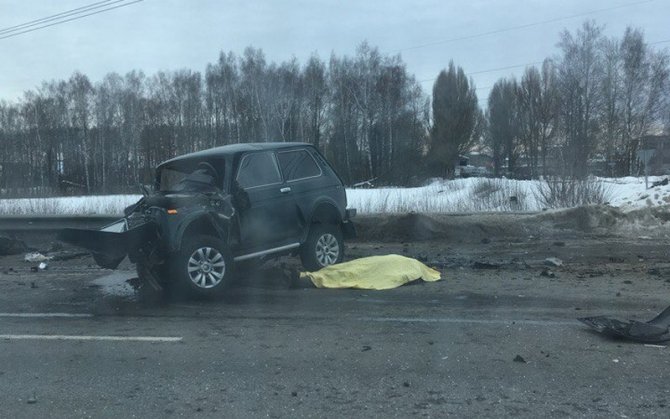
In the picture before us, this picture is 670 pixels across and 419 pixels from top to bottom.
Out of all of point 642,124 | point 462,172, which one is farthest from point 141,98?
point 642,124

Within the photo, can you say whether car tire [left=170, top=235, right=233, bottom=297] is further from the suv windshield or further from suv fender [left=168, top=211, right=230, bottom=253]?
the suv windshield

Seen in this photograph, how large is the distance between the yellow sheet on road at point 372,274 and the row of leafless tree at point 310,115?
110ft

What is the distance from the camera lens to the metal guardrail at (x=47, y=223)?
14.4 m

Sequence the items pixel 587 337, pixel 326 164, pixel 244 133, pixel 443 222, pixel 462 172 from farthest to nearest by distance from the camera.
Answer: pixel 462 172, pixel 244 133, pixel 443 222, pixel 326 164, pixel 587 337

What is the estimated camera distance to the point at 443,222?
14.4m

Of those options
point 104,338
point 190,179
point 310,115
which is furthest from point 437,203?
point 310,115

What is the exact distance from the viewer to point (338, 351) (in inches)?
226

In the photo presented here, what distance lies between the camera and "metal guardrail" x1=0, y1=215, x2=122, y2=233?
14.4 metres

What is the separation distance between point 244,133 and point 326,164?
34319 mm

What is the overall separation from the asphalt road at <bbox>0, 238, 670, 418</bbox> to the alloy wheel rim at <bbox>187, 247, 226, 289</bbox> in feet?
0.98

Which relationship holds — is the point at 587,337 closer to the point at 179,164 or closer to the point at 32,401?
the point at 32,401

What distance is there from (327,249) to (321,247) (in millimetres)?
142

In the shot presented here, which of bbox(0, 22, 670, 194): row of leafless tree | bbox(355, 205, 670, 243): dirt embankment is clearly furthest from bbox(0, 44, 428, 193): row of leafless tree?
bbox(355, 205, 670, 243): dirt embankment

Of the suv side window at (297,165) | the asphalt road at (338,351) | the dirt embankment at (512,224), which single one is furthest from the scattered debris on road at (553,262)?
the suv side window at (297,165)
